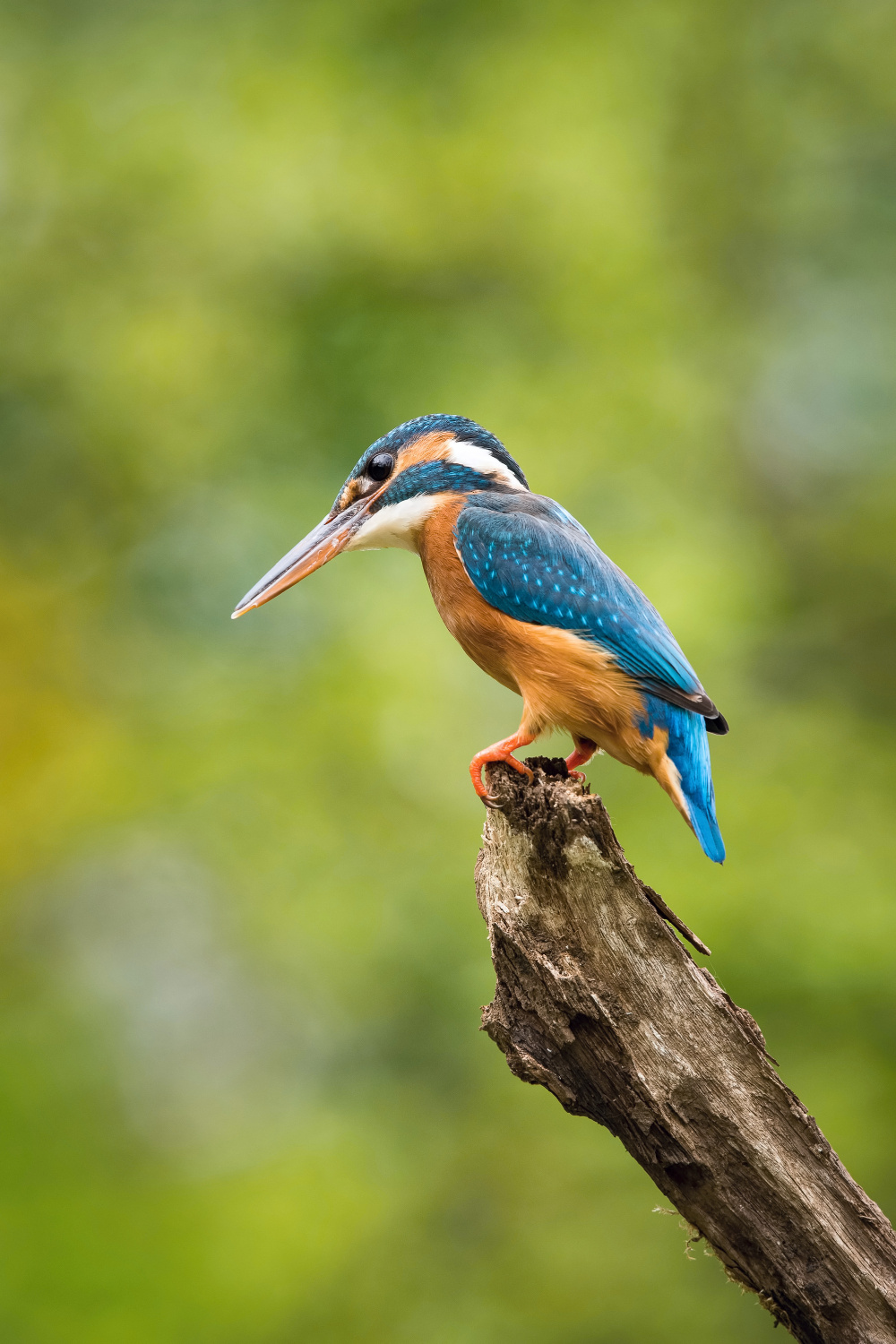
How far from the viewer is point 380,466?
3.19 meters

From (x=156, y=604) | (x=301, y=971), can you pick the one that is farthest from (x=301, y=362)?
(x=301, y=971)

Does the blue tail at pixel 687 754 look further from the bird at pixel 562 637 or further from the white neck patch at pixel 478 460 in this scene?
the white neck patch at pixel 478 460

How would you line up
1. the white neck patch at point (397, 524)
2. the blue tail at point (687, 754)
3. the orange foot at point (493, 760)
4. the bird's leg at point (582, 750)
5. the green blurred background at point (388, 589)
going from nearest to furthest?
the orange foot at point (493, 760)
the blue tail at point (687, 754)
the bird's leg at point (582, 750)
the white neck patch at point (397, 524)
the green blurred background at point (388, 589)

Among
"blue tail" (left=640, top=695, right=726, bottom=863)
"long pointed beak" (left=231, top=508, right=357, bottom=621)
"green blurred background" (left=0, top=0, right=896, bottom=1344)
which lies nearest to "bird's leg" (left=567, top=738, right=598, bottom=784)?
"blue tail" (left=640, top=695, right=726, bottom=863)

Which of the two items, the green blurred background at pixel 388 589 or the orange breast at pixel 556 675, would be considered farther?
the green blurred background at pixel 388 589

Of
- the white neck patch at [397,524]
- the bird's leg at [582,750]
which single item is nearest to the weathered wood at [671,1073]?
the bird's leg at [582,750]

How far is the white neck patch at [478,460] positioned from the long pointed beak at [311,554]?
1.05 ft

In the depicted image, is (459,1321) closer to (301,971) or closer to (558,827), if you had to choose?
(301,971)

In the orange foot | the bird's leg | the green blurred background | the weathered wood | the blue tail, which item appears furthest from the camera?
the green blurred background

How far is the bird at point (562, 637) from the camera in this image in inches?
105

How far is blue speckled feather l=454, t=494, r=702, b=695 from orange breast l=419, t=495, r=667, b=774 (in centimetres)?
3

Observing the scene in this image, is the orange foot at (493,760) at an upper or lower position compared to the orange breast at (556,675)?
lower

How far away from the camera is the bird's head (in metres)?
3.12

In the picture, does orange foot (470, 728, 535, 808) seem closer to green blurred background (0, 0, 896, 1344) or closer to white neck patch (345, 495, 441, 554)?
white neck patch (345, 495, 441, 554)
